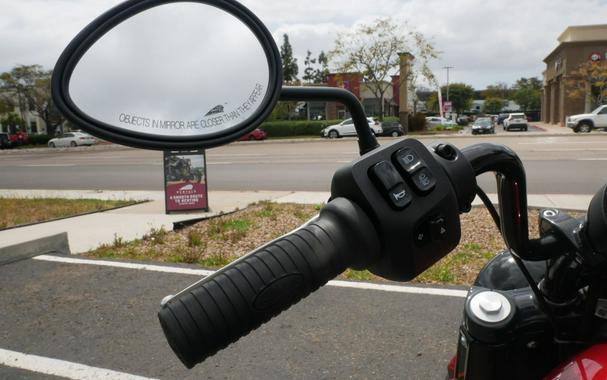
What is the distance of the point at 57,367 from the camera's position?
3.81 metres

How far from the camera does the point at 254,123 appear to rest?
1066mm

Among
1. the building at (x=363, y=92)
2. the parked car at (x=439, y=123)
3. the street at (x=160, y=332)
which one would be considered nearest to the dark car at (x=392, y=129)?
the building at (x=363, y=92)

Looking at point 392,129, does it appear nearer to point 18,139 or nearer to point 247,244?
point 247,244

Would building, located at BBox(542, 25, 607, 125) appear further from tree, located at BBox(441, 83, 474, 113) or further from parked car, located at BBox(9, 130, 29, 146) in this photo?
parked car, located at BBox(9, 130, 29, 146)

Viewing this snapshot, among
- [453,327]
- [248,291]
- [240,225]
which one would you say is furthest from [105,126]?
[240,225]

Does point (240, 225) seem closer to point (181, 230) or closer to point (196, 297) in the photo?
point (181, 230)

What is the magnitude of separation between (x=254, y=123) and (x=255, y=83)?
3.1 inches

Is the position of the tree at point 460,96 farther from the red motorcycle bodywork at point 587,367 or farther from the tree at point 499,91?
the red motorcycle bodywork at point 587,367

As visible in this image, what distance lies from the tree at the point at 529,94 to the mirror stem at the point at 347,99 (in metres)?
117

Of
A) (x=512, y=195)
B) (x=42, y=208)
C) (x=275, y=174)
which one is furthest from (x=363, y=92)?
(x=512, y=195)

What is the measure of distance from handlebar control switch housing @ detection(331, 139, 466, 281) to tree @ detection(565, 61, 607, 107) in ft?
178

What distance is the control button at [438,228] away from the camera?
37.7 inches

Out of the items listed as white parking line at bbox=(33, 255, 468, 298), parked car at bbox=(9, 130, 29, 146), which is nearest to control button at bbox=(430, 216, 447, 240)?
white parking line at bbox=(33, 255, 468, 298)

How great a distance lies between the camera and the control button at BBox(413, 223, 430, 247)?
3.11 feet
